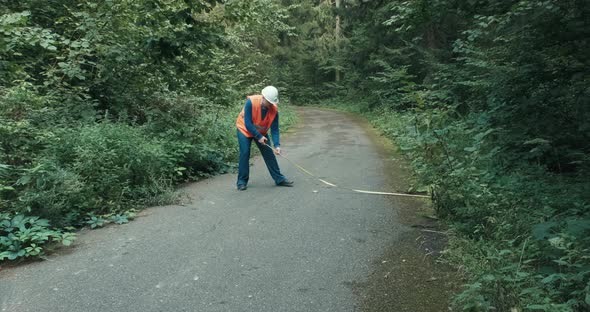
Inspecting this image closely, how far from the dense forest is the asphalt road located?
0.54 metres

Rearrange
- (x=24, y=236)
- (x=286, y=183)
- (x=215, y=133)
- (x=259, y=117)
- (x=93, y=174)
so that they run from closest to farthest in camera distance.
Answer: (x=24, y=236), (x=93, y=174), (x=259, y=117), (x=286, y=183), (x=215, y=133)

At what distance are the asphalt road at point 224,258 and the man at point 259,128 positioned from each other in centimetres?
42

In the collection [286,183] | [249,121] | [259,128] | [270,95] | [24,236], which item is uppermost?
[270,95]

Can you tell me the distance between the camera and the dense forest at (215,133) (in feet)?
13.3

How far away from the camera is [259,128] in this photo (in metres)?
7.70

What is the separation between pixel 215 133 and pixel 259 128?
2727 mm

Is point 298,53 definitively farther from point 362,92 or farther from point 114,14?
point 114,14

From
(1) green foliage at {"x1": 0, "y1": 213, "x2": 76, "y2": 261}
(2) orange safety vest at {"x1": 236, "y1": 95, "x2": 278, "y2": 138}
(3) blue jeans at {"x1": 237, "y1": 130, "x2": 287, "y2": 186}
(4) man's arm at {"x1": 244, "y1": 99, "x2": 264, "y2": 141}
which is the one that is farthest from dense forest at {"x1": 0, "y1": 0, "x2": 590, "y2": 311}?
(4) man's arm at {"x1": 244, "y1": 99, "x2": 264, "y2": 141}

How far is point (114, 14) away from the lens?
8.20 m

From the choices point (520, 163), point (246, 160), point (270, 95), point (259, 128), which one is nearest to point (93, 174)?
point (246, 160)

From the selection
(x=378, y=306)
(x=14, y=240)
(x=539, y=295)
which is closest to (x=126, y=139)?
(x=14, y=240)

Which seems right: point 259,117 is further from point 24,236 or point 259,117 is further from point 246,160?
point 24,236

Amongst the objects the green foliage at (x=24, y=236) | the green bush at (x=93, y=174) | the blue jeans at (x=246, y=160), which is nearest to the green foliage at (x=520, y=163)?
the blue jeans at (x=246, y=160)

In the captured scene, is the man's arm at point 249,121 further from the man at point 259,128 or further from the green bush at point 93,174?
the green bush at point 93,174
